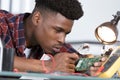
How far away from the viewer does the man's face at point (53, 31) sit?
158 cm

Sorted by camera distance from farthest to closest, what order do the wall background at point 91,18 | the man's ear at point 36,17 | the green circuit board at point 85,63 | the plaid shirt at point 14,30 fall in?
the wall background at point 91,18
the man's ear at point 36,17
the plaid shirt at point 14,30
the green circuit board at point 85,63

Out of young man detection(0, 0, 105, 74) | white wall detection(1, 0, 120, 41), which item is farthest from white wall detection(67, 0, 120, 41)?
young man detection(0, 0, 105, 74)

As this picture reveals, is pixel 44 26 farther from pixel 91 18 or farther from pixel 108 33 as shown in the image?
pixel 91 18

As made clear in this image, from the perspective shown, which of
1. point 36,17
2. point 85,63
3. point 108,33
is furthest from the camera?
point 36,17

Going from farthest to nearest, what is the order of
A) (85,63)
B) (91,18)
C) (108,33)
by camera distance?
(91,18) < (108,33) < (85,63)

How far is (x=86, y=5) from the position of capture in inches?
84.2

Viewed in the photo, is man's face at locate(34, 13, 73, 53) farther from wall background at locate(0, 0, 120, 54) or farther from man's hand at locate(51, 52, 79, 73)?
wall background at locate(0, 0, 120, 54)

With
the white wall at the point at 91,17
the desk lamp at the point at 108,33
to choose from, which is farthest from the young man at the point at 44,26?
the white wall at the point at 91,17

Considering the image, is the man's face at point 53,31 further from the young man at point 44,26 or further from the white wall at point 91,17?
the white wall at point 91,17

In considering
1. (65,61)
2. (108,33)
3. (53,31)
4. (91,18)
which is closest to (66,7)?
(53,31)

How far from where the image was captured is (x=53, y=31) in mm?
1602

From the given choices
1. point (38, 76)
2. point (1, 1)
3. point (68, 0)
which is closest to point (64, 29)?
point (68, 0)

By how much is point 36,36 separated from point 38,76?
0.81 metres

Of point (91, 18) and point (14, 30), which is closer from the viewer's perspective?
point (14, 30)
